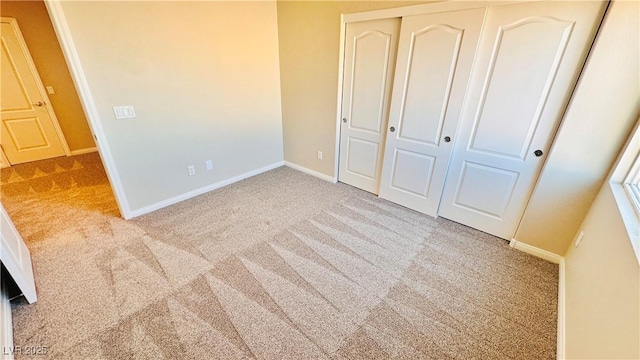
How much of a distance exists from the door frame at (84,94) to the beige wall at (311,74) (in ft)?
6.99

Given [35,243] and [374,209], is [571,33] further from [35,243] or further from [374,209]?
[35,243]

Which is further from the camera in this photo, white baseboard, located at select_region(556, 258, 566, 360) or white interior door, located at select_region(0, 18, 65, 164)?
white interior door, located at select_region(0, 18, 65, 164)

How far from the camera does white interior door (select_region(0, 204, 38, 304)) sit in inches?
56.6

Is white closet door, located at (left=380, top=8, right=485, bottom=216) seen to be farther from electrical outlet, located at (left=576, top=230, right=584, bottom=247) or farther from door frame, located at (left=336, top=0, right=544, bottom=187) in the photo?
electrical outlet, located at (left=576, top=230, right=584, bottom=247)

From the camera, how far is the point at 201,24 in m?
2.57

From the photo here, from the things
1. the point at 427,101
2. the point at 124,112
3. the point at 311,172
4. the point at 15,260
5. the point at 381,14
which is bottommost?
the point at 311,172

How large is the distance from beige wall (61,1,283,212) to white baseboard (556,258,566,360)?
134 inches

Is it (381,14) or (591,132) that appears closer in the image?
(591,132)

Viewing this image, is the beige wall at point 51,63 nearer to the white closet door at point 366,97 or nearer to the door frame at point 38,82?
the door frame at point 38,82

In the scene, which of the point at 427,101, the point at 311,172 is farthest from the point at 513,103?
the point at 311,172

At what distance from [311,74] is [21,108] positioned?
4358 mm

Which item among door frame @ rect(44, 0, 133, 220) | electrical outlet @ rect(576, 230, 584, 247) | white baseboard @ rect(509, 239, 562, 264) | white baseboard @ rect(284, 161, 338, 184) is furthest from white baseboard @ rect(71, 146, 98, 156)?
electrical outlet @ rect(576, 230, 584, 247)

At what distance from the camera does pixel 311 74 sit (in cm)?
315

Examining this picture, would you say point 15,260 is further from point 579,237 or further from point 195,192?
point 579,237
